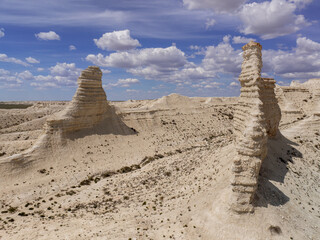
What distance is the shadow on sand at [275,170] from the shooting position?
1705cm

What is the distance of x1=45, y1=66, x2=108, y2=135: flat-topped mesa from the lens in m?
37.1

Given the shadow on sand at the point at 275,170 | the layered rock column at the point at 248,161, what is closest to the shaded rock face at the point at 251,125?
the layered rock column at the point at 248,161

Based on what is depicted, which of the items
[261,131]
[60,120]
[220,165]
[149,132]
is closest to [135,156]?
[149,132]

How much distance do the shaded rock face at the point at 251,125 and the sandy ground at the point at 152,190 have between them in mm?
1355

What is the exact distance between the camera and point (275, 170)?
2161 cm

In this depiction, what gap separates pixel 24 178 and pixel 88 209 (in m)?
12.9

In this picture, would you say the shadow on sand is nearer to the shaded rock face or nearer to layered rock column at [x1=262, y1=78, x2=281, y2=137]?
the shaded rock face

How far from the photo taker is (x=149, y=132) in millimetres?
47906

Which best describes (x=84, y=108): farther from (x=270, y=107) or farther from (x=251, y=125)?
(x=251, y=125)

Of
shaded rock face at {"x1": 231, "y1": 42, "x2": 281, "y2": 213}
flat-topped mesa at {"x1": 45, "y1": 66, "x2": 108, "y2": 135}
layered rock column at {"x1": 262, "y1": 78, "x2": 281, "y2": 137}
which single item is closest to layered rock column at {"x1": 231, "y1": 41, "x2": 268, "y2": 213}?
shaded rock face at {"x1": 231, "y1": 42, "x2": 281, "y2": 213}

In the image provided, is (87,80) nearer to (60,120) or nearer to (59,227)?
(60,120)

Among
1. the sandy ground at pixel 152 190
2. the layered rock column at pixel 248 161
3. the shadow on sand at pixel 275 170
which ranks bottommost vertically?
the sandy ground at pixel 152 190

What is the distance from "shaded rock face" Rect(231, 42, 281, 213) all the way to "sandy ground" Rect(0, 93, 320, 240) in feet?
4.45

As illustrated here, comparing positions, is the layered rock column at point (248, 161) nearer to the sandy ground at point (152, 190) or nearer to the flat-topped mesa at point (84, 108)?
the sandy ground at point (152, 190)
